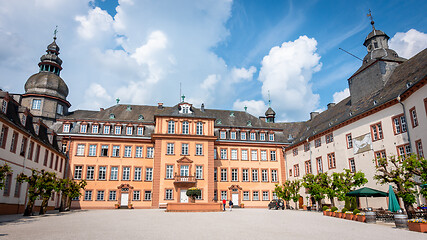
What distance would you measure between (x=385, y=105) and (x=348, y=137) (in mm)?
6533

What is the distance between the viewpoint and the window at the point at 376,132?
29394 mm

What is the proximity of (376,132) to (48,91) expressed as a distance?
48.6 meters

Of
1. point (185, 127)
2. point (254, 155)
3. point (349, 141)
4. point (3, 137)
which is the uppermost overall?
point (185, 127)

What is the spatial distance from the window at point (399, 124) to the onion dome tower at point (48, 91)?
158 feet

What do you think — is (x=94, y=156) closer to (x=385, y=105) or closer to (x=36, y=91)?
(x=36, y=91)

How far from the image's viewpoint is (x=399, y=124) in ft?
89.0

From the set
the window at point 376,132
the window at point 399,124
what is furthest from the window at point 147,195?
the window at point 399,124

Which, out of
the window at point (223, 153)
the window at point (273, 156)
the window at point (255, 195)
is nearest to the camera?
the window at point (255, 195)

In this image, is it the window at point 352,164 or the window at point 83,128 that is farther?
the window at point 83,128

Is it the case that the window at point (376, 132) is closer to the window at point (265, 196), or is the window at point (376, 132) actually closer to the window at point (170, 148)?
the window at point (265, 196)

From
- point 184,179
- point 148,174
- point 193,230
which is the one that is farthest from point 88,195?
point 193,230

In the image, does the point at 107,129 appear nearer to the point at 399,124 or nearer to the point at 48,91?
the point at 48,91

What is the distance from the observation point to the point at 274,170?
50906 millimetres

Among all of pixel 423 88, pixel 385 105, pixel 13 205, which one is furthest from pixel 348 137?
pixel 13 205
